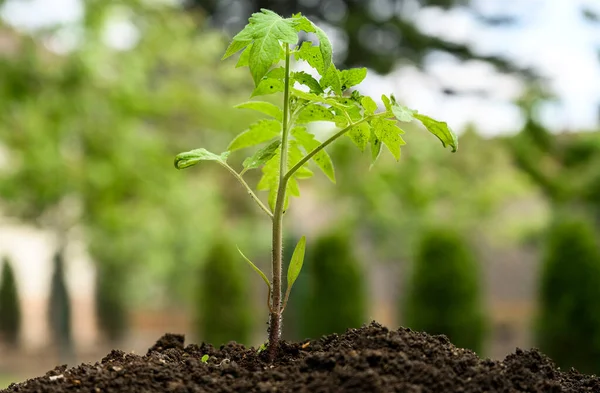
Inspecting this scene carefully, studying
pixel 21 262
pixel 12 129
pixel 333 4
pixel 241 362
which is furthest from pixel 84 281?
pixel 241 362

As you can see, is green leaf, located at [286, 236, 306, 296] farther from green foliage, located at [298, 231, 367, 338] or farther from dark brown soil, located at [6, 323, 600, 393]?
green foliage, located at [298, 231, 367, 338]

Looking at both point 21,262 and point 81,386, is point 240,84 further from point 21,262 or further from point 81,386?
point 81,386

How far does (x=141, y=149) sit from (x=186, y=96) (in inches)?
80.7

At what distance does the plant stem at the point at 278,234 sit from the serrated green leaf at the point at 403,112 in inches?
12.4

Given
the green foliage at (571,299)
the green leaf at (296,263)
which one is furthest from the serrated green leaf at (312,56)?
the green foliage at (571,299)

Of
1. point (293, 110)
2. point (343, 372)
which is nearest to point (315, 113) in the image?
point (293, 110)

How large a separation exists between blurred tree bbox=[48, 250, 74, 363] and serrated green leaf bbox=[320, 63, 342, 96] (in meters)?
12.8

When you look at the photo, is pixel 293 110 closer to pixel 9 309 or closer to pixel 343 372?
pixel 343 372

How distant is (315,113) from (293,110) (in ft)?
0.21

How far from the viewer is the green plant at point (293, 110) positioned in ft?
5.30

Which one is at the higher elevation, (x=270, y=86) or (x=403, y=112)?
(x=270, y=86)

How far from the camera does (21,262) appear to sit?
68.4 feet

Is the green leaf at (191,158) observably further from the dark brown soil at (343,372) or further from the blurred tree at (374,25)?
the blurred tree at (374,25)

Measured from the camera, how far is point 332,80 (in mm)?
1755
